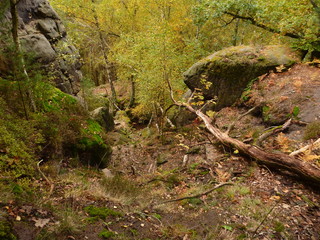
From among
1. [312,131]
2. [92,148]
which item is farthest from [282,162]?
[92,148]

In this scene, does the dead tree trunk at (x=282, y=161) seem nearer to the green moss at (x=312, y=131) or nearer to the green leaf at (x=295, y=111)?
the green moss at (x=312, y=131)

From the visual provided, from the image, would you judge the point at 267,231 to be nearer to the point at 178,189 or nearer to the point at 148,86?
the point at 178,189

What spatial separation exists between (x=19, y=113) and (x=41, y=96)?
0.91 metres

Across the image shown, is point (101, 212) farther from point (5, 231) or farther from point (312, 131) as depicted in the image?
point (312, 131)

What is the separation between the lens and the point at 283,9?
9430mm

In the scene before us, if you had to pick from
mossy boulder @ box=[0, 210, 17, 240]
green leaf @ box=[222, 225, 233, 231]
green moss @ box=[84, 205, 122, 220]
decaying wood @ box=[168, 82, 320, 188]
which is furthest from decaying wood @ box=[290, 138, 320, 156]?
mossy boulder @ box=[0, 210, 17, 240]

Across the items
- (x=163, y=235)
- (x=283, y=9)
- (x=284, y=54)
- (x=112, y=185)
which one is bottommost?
(x=112, y=185)

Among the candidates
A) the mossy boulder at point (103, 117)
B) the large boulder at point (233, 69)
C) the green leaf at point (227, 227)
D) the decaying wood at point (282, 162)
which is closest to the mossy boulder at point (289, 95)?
the large boulder at point (233, 69)

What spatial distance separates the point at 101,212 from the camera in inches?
143

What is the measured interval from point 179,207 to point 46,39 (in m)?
9.47

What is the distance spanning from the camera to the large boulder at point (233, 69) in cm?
968

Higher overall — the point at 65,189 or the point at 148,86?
the point at 148,86

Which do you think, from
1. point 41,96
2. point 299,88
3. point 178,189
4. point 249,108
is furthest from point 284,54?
point 41,96

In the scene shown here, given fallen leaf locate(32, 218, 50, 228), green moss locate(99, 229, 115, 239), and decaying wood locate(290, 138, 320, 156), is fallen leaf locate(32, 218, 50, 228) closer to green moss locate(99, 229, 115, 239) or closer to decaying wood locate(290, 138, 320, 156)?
green moss locate(99, 229, 115, 239)
